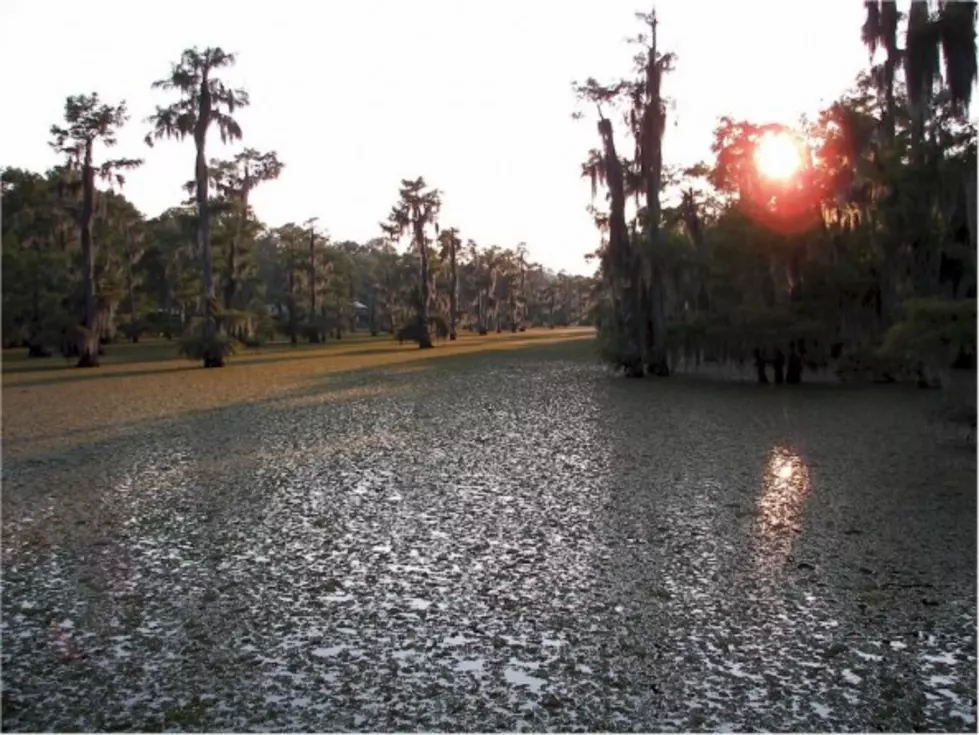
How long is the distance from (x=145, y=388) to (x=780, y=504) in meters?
18.7

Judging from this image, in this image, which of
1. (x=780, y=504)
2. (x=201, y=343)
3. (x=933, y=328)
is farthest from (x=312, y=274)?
(x=780, y=504)

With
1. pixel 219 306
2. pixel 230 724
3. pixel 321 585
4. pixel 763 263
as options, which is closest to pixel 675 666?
pixel 230 724

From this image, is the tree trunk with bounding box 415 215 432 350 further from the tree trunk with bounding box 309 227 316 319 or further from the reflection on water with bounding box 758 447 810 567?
the reflection on water with bounding box 758 447 810 567

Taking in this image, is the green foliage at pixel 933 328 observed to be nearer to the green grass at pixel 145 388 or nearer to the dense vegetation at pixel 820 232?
the dense vegetation at pixel 820 232

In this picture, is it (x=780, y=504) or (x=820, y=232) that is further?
(x=820, y=232)

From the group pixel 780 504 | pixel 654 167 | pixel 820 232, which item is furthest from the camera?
pixel 654 167

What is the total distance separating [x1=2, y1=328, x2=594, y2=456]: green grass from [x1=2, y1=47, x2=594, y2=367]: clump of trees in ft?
6.83

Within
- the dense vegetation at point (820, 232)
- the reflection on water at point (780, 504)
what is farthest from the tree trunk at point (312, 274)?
the reflection on water at point (780, 504)

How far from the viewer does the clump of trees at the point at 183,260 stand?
1209 inches

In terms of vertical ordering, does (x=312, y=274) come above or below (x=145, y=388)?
above

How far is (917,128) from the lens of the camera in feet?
51.8

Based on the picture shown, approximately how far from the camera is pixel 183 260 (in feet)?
147

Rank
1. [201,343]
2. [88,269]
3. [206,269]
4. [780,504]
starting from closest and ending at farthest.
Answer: [780,504] → [201,343] → [206,269] → [88,269]

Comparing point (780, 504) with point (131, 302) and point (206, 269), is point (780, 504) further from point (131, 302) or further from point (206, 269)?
point (131, 302)
